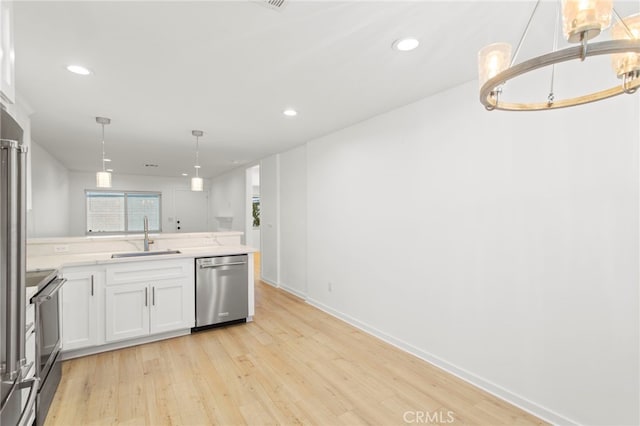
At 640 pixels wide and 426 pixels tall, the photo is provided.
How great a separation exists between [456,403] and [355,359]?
3.00ft

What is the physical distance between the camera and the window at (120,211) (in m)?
8.07

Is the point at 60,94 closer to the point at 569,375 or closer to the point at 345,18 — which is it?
the point at 345,18

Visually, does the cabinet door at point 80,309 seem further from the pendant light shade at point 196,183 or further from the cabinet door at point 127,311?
the pendant light shade at point 196,183

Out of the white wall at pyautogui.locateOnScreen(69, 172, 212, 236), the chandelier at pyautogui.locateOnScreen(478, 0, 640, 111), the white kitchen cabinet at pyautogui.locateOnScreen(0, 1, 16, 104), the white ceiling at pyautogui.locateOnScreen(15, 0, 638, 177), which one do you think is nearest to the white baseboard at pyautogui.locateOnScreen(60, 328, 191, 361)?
the white ceiling at pyautogui.locateOnScreen(15, 0, 638, 177)

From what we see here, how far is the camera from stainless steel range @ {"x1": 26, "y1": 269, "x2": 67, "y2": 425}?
1950mm

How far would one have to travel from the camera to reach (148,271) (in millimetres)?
3186

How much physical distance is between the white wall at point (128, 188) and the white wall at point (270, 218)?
14.1 ft

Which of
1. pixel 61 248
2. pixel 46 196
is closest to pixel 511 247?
pixel 61 248

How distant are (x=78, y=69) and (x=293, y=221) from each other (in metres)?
3.28

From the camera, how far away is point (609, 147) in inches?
69.7

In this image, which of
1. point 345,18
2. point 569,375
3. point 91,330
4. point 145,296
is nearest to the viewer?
point 345,18

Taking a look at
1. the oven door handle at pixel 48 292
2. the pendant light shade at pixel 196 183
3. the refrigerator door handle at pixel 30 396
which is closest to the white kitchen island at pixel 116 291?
the oven door handle at pixel 48 292

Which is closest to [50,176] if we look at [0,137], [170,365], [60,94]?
[60,94]

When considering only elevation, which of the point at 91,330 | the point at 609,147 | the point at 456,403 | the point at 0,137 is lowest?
the point at 456,403
